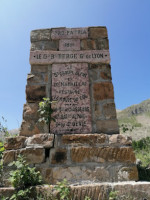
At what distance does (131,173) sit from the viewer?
205 cm

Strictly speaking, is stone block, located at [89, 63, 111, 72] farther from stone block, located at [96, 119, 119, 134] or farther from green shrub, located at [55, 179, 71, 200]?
green shrub, located at [55, 179, 71, 200]

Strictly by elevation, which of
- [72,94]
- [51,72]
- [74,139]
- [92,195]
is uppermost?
[51,72]

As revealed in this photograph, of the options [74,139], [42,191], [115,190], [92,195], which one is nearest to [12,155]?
[42,191]

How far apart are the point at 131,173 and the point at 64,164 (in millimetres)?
775

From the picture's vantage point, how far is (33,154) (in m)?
2.14

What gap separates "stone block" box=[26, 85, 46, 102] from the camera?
254 cm

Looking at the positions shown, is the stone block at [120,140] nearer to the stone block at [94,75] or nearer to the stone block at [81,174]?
the stone block at [81,174]

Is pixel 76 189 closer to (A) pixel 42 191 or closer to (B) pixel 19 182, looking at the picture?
(A) pixel 42 191

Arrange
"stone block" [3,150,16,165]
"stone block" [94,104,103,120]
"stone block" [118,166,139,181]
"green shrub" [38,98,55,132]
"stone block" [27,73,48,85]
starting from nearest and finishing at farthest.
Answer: "stone block" [118,166,139,181] < "stone block" [3,150,16,165] < "green shrub" [38,98,55,132] < "stone block" [94,104,103,120] < "stone block" [27,73,48,85]

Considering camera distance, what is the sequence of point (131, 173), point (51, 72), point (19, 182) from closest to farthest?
point (19, 182) → point (131, 173) → point (51, 72)

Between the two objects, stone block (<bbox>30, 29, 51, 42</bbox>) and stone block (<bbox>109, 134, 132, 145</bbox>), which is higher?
stone block (<bbox>30, 29, 51, 42</bbox>)

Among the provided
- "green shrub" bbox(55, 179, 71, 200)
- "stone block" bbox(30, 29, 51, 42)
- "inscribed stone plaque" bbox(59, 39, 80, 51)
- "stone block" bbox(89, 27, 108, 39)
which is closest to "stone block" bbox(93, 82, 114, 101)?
"inscribed stone plaque" bbox(59, 39, 80, 51)

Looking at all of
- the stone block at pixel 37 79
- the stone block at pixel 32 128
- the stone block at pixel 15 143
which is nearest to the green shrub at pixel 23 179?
the stone block at pixel 15 143

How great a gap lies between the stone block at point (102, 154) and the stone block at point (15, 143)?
63 cm
